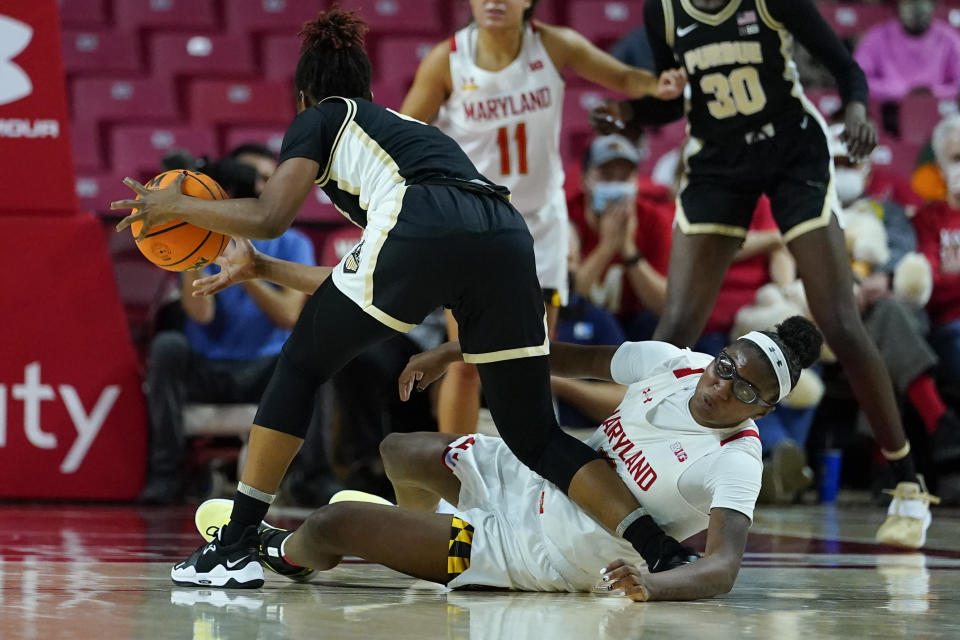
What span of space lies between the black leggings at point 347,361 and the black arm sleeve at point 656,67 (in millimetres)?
1817

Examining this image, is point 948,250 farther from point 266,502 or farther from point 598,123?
point 266,502

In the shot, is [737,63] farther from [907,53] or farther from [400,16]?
[907,53]

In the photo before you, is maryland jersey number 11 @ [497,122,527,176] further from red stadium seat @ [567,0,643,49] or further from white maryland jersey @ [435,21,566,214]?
red stadium seat @ [567,0,643,49]

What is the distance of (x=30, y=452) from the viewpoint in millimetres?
5711

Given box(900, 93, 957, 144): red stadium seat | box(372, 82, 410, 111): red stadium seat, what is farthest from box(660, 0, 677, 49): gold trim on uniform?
box(900, 93, 957, 144): red stadium seat

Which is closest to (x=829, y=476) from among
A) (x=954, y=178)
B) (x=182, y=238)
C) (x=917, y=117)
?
(x=954, y=178)

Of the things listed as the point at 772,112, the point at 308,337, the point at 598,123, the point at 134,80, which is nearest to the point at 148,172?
the point at 134,80

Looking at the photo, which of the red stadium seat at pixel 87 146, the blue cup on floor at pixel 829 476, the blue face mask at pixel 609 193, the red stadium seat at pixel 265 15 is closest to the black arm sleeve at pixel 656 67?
the blue face mask at pixel 609 193

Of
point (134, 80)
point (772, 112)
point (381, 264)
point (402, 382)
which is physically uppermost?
point (134, 80)

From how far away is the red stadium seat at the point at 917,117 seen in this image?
31.6ft

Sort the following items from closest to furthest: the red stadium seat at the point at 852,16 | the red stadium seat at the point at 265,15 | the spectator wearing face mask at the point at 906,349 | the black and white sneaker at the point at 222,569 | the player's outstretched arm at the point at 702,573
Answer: the player's outstretched arm at the point at 702,573, the black and white sneaker at the point at 222,569, the spectator wearing face mask at the point at 906,349, the red stadium seat at the point at 265,15, the red stadium seat at the point at 852,16

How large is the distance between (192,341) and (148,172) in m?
2.61

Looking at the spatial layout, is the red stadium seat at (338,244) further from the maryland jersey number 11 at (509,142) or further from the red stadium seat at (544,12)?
the red stadium seat at (544,12)

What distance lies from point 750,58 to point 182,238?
2.21m
